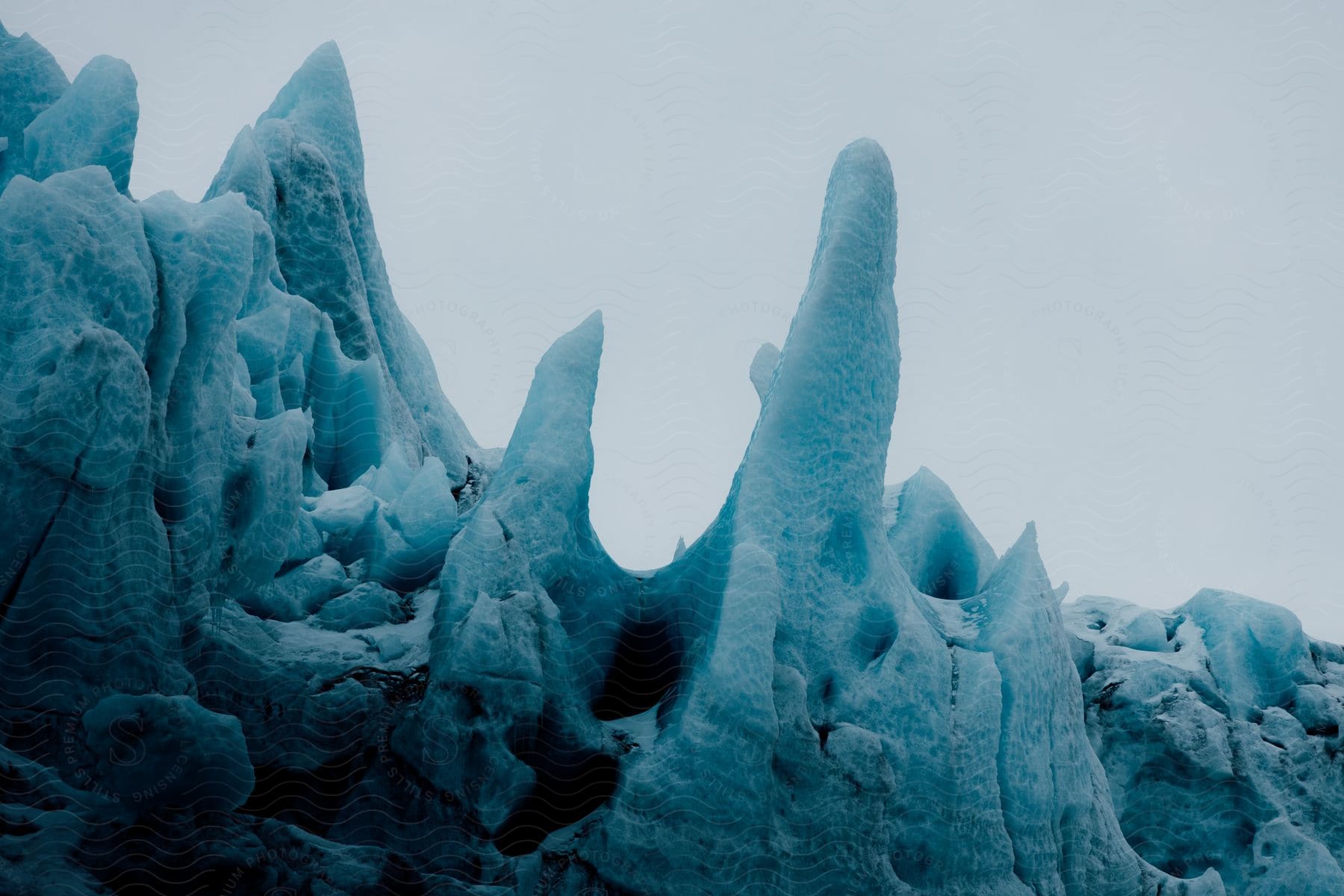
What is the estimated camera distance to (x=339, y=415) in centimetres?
966

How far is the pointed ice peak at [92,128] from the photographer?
7.95m

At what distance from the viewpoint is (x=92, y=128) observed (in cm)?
800

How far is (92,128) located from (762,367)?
20.5 feet

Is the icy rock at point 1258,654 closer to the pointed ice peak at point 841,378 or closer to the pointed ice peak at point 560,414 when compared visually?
the pointed ice peak at point 841,378

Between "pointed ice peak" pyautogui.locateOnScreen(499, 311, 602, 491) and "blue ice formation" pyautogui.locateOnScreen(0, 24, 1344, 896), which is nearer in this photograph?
"blue ice formation" pyautogui.locateOnScreen(0, 24, 1344, 896)

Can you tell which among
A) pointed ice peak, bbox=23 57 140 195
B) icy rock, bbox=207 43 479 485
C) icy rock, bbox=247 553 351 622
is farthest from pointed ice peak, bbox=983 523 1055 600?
pointed ice peak, bbox=23 57 140 195

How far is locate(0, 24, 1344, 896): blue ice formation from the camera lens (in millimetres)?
5961

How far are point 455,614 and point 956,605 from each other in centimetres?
426

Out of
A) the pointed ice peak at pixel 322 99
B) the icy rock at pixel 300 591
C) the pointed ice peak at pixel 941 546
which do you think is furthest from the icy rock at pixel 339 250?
the pointed ice peak at pixel 941 546

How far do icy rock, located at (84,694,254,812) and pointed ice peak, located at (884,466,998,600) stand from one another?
597 centimetres

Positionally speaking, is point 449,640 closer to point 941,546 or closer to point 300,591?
point 300,591

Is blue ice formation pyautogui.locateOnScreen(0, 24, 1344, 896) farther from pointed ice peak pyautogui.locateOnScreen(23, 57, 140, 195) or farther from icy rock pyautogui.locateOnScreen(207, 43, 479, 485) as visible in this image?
icy rock pyautogui.locateOnScreen(207, 43, 479, 485)

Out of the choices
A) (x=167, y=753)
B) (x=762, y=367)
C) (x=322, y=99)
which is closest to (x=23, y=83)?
(x=322, y=99)

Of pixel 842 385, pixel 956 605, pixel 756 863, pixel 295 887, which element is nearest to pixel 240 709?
pixel 295 887
